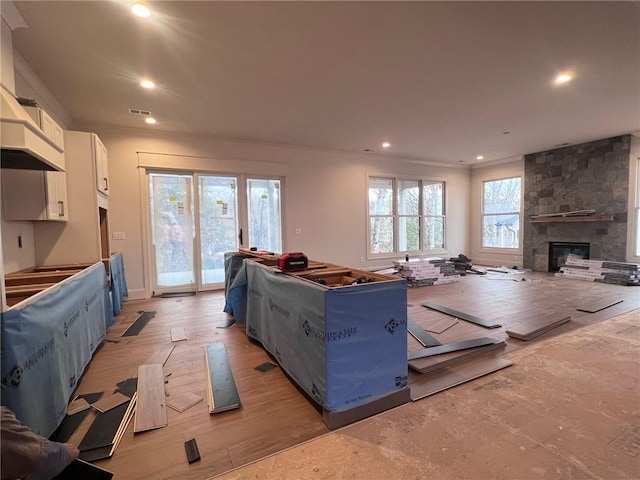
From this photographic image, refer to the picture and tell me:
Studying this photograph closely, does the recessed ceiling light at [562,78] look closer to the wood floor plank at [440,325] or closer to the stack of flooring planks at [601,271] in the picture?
the wood floor plank at [440,325]

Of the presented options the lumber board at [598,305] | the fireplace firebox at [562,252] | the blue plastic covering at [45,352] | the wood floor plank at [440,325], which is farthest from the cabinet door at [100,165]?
the fireplace firebox at [562,252]

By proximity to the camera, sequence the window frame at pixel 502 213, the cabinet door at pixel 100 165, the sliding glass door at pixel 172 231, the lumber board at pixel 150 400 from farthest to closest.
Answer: the window frame at pixel 502 213 → the sliding glass door at pixel 172 231 → the cabinet door at pixel 100 165 → the lumber board at pixel 150 400

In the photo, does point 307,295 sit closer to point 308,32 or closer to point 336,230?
point 308,32

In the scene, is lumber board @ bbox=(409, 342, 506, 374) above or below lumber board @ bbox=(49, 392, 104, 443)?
above

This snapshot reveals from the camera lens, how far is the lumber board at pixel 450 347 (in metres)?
2.71

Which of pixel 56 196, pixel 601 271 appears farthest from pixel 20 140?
pixel 601 271

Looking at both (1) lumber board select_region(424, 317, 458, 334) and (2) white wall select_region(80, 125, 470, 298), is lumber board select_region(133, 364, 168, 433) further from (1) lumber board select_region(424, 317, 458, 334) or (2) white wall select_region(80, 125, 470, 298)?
(2) white wall select_region(80, 125, 470, 298)

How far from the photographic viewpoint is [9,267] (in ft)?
9.28

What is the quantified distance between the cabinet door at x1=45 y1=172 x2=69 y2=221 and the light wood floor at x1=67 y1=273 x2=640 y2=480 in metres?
1.50

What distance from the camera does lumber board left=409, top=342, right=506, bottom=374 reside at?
250 centimetres

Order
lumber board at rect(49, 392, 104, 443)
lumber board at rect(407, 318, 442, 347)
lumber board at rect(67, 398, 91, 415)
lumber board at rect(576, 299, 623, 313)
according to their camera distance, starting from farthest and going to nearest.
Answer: lumber board at rect(576, 299, 623, 313), lumber board at rect(407, 318, 442, 347), lumber board at rect(67, 398, 91, 415), lumber board at rect(49, 392, 104, 443)

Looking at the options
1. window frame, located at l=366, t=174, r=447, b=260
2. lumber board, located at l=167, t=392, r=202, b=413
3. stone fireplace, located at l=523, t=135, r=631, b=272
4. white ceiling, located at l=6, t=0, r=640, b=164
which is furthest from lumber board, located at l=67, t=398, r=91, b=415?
stone fireplace, located at l=523, t=135, r=631, b=272

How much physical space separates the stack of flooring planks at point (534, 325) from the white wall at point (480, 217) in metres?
5.24

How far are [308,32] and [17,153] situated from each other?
260 centimetres
